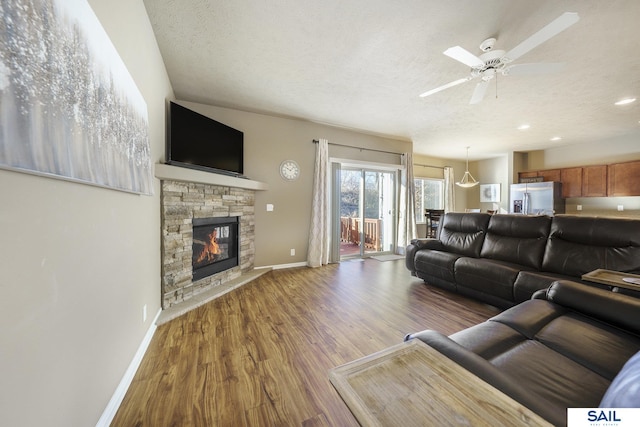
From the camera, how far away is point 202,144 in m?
2.88

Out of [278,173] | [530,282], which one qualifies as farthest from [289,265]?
[530,282]

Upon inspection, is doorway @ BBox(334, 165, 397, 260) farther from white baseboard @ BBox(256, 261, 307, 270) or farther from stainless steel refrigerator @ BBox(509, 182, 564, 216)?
stainless steel refrigerator @ BBox(509, 182, 564, 216)

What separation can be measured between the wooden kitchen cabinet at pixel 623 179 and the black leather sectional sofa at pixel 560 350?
18.4 feet

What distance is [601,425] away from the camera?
1.94 ft

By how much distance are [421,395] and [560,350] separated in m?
1.05

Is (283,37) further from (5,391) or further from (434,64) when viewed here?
Result: (5,391)

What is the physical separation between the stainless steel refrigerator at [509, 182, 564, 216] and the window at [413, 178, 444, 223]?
1.75m

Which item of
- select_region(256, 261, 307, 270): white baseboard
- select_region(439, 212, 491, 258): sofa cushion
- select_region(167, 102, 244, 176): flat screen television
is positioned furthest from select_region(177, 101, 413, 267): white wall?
select_region(439, 212, 491, 258): sofa cushion

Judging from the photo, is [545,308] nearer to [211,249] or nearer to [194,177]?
[194,177]

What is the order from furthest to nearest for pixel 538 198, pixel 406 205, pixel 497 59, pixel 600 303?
pixel 538 198 < pixel 406 205 < pixel 497 59 < pixel 600 303

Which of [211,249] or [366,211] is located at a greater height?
[366,211]

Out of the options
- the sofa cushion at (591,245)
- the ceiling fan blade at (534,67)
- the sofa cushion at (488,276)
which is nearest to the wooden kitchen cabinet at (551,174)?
the sofa cushion at (591,245)

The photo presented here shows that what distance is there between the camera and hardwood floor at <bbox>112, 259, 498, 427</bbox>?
4.11ft

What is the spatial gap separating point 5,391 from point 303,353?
1.47 m
